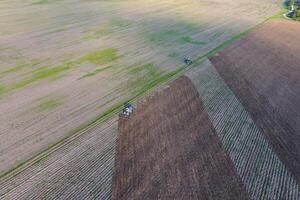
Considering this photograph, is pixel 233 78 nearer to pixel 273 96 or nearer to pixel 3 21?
pixel 273 96

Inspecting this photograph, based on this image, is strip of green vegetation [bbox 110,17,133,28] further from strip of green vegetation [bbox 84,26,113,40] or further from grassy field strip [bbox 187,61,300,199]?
grassy field strip [bbox 187,61,300,199]

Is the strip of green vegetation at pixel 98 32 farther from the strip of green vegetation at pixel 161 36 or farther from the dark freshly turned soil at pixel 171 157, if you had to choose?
the dark freshly turned soil at pixel 171 157

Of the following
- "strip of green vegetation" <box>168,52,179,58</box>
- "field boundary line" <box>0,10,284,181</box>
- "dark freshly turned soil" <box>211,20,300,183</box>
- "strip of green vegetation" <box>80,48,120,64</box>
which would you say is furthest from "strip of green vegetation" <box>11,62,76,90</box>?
"dark freshly turned soil" <box>211,20,300,183</box>

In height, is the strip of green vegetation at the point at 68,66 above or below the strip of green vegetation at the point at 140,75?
above

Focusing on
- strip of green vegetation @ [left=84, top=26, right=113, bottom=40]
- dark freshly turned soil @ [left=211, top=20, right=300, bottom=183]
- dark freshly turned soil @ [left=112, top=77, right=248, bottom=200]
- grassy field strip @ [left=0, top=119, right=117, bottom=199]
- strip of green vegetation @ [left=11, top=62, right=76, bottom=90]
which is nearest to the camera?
grassy field strip @ [left=0, top=119, right=117, bottom=199]

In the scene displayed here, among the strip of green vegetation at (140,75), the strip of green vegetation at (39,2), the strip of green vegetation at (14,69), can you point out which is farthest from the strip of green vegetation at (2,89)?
the strip of green vegetation at (39,2)

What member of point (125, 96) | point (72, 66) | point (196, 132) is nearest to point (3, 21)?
point (72, 66)
